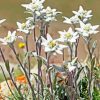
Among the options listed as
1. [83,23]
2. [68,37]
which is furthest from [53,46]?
[83,23]

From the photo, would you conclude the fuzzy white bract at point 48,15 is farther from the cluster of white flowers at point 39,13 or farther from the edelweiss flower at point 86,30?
the edelweiss flower at point 86,30

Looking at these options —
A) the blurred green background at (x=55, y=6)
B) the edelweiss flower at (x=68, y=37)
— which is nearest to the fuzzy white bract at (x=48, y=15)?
the edelweiss flower at (x=68, y=37)

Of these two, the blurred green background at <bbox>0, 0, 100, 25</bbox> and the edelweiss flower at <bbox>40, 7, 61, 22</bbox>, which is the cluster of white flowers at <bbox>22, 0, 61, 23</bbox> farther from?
the blurred green background at <bbox>0, 0, 100, 25</bbox>

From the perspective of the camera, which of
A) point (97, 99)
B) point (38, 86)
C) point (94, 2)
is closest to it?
point (38, 86)

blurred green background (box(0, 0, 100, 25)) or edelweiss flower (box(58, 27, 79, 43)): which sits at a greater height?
blurred green background (box(0, 0, 100, 25))

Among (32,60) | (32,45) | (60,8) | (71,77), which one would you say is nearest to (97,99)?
(71,77)

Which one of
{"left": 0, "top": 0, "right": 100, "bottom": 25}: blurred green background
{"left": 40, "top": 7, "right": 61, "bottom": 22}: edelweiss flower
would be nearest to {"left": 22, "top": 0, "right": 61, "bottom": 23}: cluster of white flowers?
{"left": 40, "top": 7, "right": 61, "bottom": 22}: edelweiss flower

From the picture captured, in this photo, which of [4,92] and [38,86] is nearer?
[38,86]

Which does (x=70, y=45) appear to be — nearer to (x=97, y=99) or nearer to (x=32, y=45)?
(x=97, y=99)

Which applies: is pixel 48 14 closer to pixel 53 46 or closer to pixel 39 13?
pixel 39 13

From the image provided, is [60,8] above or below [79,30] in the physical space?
above

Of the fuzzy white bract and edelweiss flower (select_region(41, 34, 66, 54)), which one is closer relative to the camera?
edelweiss flower (select_region(41, 34, 66, 54))
